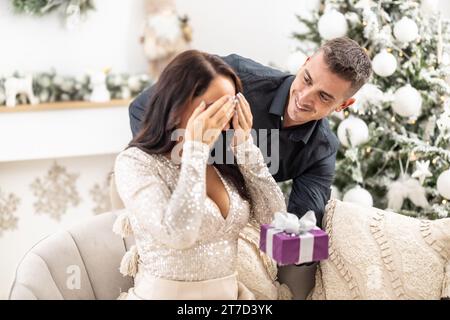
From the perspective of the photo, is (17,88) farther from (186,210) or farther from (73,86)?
(186,210)

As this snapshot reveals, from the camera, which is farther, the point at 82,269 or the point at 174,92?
the point at 82,269

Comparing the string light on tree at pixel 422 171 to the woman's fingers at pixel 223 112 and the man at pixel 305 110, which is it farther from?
the woman's fingers at pixel 223 112

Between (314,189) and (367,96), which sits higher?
(367,96)

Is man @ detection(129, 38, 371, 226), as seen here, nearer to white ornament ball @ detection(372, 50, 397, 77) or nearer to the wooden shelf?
white ornament ball @ detection(372, 50, 397, 77)

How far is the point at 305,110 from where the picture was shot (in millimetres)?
2027

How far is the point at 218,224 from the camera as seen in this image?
1.63m

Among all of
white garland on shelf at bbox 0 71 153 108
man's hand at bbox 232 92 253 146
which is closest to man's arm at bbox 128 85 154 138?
man's hand at bbox 232 92 253 146

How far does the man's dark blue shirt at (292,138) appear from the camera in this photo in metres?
2.17

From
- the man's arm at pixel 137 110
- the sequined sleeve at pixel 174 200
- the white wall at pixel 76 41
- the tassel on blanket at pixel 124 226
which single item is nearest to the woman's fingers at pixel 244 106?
the sequined sleeve at pixel 174 200

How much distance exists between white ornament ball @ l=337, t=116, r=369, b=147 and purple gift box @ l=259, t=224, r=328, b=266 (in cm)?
136

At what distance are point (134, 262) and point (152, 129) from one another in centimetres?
41

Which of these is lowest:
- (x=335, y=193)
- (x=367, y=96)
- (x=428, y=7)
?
(x=335, y=193)

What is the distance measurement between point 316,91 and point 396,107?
102 cm

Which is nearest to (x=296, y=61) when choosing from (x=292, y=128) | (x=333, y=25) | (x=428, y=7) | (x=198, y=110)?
(x=333, y=25)
